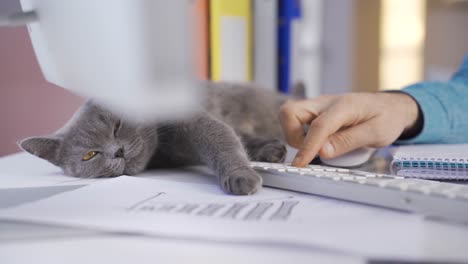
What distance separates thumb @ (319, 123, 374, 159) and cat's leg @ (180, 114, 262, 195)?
6.5 inches

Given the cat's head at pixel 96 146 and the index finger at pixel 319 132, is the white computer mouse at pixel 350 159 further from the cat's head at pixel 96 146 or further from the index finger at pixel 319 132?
the cat's head at pixel 96 146

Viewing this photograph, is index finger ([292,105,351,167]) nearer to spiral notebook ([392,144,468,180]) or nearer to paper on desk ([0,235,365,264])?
spiral notebook ([392,144,468,180])

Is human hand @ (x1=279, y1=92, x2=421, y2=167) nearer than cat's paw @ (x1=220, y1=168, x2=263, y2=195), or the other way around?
cat's paw @ (x1=220, y1=168, x2=263, y2=195)

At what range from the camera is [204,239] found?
456mm

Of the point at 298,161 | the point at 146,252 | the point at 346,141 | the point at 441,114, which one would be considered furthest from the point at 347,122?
the point at 146,252

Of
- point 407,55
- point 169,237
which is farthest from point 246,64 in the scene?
point 407,55

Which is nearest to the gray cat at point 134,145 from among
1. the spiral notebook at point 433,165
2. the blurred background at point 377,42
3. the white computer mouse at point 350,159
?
the white computer mouse at point 350,159

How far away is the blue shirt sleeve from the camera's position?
973mm

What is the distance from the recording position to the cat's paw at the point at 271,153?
3.02ft

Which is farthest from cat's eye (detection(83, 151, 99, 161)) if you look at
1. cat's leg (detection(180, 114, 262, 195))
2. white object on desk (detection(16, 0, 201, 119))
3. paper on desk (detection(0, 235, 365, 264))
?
paper on desk (detection(0, 235, 365, 264))

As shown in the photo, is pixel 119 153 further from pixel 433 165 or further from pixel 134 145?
pixel 433 165

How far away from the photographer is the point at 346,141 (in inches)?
34.2

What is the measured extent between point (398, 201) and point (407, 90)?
0.56 m

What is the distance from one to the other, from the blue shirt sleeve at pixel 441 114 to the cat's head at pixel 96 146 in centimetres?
60
